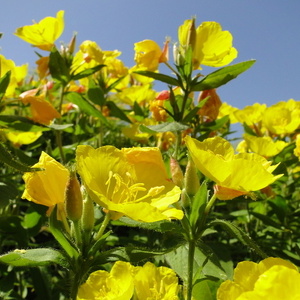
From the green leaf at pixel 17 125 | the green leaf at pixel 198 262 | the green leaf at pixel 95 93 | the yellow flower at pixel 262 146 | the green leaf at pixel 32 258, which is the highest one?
the green leaf at pixel 95 93

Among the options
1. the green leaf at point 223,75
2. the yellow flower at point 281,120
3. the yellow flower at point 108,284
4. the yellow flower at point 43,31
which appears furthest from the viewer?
the yellow flower at point 281,120

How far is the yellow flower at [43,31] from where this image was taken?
2.66m

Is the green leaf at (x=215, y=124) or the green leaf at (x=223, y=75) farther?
the green leaf at (x=215, y=124)

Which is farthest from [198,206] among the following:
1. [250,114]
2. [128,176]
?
[250,114]

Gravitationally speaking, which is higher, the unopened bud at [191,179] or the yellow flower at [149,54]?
the yellow flower at [149,54]

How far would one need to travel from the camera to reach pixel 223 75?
77.6 inches

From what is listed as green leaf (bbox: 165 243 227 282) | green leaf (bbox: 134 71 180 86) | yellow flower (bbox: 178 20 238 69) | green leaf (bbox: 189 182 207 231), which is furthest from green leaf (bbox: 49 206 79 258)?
yellow flower (bbox: 178 20 238 69)

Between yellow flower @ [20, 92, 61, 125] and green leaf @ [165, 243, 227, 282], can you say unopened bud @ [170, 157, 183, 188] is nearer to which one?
green leaf @ [165, 243, 227, 282]

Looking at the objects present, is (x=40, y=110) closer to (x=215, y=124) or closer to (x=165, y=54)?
(x=165, y=54)

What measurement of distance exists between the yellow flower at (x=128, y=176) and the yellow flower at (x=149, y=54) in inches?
49.4

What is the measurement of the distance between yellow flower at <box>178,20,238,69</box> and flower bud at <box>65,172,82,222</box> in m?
1.29

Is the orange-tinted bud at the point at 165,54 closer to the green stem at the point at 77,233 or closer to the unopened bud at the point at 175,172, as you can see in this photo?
the unopened bud at the point at 175,172

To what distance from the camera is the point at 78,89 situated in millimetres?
3369

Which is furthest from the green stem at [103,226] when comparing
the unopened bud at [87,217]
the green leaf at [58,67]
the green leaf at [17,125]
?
the green leaf at [58,67]
